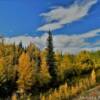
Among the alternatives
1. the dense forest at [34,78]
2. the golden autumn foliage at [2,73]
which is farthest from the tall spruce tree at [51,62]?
the golden autumn foliage at [2,73]

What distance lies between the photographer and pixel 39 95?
3307 inches

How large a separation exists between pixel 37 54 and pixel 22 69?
707 inches

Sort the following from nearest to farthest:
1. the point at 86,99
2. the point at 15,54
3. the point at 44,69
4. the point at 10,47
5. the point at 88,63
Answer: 1. the point at 86,99
2. the point at 44,69
3. the point at 15,54
4. the point at 10,47
5. the point at 88,63

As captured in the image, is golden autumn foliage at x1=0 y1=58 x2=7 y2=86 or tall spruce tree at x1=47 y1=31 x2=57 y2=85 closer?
golden autumn foliage at x1=0 y1=58 x2=7 y2=86

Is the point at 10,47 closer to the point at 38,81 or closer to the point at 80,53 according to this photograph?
the point at 38,81

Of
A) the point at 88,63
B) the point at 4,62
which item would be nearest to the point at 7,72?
the point at 4,62

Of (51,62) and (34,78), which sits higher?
(51,62)

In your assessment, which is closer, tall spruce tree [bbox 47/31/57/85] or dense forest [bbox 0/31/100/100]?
dense forest [bbox 0/31/100/100]

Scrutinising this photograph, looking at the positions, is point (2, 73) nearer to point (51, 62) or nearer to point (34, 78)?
point (34, 78)

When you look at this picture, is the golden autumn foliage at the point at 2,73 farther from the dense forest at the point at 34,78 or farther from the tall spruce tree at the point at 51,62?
the tall spruce tree at the point at 51,62

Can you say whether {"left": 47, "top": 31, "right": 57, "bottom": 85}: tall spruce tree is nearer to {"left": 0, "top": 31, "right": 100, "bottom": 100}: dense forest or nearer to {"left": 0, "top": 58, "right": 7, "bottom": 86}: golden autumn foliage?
{"left": 0, "top": 31, "right": 100, "bottom": 100}: dense forest

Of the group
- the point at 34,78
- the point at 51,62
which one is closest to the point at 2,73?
the point at 34,78

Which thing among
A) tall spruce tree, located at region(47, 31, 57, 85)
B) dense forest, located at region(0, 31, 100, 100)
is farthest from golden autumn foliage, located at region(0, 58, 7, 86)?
tall spruce tree, located at region(47, 31, 57, 85)

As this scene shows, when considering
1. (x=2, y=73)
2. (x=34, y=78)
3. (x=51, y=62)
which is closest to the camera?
(x=2, y=73)
